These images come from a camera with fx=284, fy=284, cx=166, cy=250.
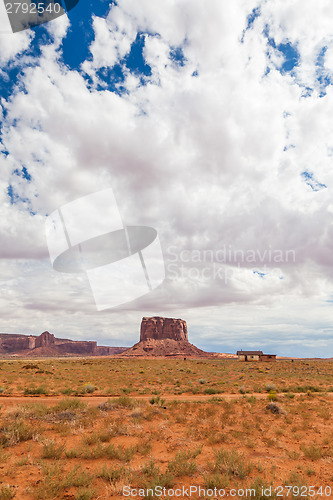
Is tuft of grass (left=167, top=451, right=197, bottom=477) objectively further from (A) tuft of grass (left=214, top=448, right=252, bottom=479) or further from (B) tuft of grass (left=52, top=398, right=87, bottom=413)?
(B) tuft of grass (left=52, top=398, right=87, bottom=413)

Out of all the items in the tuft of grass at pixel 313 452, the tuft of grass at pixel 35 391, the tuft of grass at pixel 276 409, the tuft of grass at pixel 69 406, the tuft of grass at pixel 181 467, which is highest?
the tuft of grass at pixel 181 467

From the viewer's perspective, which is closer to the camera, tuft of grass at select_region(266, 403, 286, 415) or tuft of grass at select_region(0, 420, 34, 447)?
tuft of grass at select_region(0, 420, 34, 447)

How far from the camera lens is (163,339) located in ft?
611

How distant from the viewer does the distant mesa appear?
168m

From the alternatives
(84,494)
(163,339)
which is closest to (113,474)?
(84,494)

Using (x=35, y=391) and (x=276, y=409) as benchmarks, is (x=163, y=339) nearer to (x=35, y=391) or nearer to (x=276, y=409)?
(x=35, y=391)

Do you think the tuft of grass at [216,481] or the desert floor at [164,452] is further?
the tuft of grass at [216,481]

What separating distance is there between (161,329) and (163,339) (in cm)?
733

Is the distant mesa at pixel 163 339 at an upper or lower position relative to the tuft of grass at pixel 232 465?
lower

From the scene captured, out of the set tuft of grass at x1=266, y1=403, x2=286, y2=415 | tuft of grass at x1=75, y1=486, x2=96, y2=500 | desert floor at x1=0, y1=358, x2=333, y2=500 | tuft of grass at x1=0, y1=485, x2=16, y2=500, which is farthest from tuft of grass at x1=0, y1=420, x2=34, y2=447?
tuft of grass at x1=266, y1=403, x2=286, y2=415

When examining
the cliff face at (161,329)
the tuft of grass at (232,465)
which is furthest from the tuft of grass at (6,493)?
the cliff face at (161,329)

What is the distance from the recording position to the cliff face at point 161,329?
18825cm

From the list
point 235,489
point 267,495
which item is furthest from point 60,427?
point 267,495

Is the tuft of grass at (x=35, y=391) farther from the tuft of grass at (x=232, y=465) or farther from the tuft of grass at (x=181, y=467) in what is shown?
the tuft of grass at (x=232, y=465)
